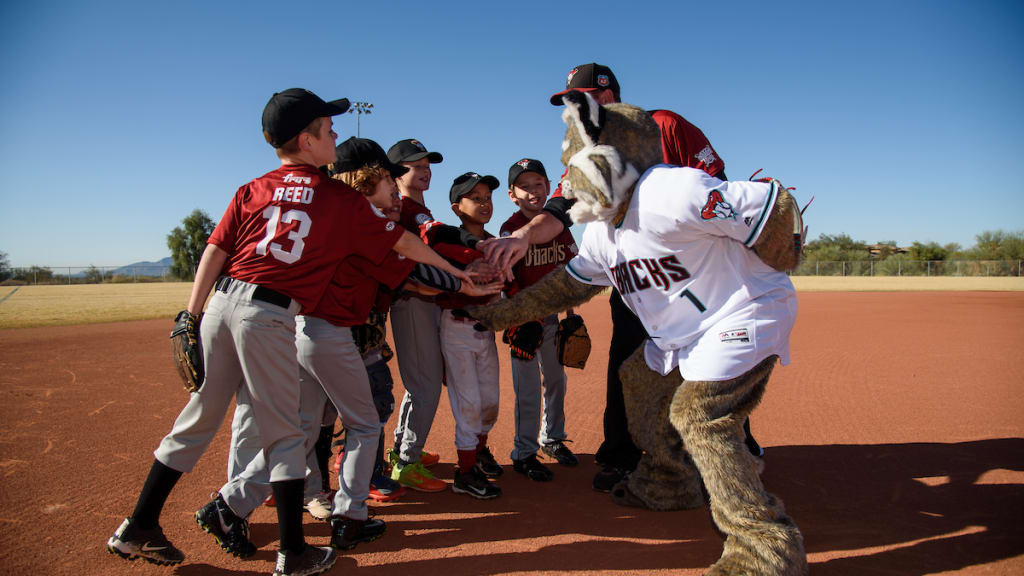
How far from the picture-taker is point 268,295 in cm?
281

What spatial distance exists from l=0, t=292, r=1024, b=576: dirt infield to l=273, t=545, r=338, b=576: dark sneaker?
Result: 0.41 ft

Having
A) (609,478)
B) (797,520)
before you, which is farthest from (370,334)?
(797,520)

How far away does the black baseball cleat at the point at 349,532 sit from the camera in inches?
124

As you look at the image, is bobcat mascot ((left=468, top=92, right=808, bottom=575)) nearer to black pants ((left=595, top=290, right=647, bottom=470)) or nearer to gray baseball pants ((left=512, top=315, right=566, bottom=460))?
black pants ((left=595, top=290, right=647, bottom=470))

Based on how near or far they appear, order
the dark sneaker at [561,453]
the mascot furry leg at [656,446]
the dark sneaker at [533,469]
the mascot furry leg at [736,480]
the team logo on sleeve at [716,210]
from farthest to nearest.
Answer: the dark sneaker at [561,453], the dark sneaker at [533,469], the mascot furry leg at [656,446], the team logo on sleeve at [716,210], the mascot furry leg at [736,480]

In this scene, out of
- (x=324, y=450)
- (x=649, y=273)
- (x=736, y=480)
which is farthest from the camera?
(x=324, y=450)

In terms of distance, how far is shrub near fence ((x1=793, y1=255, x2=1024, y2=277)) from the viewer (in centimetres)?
4400

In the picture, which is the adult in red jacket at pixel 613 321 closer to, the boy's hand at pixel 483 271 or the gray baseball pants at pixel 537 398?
the boy's hand at pixel 483 271

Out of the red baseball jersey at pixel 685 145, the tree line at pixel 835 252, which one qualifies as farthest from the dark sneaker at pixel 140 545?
the tree line at pixel 835 252

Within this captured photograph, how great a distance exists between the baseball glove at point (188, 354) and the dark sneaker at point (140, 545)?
2.51ft

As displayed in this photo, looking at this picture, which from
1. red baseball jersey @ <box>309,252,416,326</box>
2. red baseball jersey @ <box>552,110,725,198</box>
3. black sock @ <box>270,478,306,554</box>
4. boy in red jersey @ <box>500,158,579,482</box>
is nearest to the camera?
black sock @ <box>270,478,306,554</box>

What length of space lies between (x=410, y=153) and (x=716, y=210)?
8.72 feet

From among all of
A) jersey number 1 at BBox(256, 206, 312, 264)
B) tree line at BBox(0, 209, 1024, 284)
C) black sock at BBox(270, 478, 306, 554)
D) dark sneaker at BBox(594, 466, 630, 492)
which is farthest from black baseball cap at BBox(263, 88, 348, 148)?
tree line at BBox(0, 209, 1024, 284)

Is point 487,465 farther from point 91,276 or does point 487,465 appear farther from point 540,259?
point 91,276
